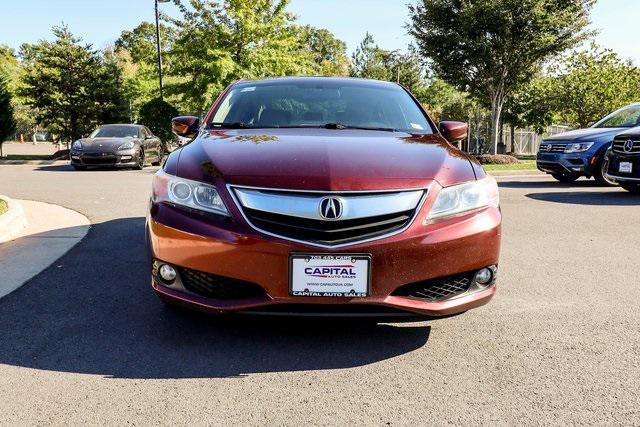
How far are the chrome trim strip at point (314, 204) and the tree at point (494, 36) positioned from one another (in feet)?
57.4

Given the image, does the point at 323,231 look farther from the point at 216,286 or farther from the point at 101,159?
the point at 101,159

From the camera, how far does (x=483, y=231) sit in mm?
2924

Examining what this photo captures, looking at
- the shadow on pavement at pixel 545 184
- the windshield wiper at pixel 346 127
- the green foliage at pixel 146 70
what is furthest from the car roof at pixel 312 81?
the green foliage at pixel 146 70

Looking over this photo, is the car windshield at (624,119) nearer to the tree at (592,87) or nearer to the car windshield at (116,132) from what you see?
the car windshield at (116,132)

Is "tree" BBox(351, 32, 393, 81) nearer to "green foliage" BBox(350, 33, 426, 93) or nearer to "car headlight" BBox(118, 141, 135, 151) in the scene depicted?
"green foliage" BBox(350, 33, 426, 93)

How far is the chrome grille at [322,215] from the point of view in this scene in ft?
8.77

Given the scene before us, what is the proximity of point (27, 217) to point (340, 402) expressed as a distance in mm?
5749

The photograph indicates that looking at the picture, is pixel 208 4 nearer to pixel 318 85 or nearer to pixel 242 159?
pixel 318 85

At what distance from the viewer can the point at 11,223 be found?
5.74 meters

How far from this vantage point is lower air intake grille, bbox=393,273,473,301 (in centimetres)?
281

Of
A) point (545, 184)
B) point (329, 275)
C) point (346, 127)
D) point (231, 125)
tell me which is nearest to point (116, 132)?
point (545, 184)

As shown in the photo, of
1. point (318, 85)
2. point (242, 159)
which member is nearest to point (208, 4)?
point (318, 85)

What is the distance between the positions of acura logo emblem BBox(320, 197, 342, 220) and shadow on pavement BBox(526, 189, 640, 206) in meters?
7.32

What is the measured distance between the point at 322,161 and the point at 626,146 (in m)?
8.12
